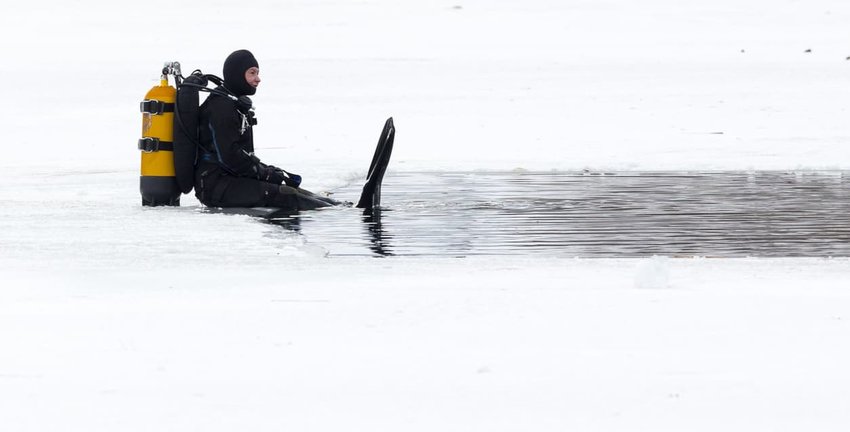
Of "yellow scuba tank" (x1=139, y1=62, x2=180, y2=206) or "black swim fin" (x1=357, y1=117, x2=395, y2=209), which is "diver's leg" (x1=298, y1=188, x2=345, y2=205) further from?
"yellow scuba tank" (x1=139, y1=62, x2=180, y2=206)

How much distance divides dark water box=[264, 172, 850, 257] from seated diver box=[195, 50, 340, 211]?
33 centimetres

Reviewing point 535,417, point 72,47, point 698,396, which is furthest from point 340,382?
point 72,47

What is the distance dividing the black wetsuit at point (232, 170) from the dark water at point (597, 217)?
31 cm

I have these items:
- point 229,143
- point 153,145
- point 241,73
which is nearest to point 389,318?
point 229,143

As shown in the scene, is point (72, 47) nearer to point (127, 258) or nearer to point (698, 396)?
point (127, 258)

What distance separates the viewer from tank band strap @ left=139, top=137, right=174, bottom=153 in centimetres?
1073

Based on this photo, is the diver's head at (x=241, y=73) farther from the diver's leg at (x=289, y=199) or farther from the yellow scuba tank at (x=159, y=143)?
the diver's leg at (x=289, y=199)

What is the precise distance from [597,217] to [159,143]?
9.71ft

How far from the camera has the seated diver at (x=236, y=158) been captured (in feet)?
34.6

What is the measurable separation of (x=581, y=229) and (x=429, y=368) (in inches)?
180

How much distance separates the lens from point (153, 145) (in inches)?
423

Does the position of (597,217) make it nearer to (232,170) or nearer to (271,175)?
(271,175)

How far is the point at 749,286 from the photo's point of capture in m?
7.34

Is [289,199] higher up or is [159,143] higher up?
[159,143]
